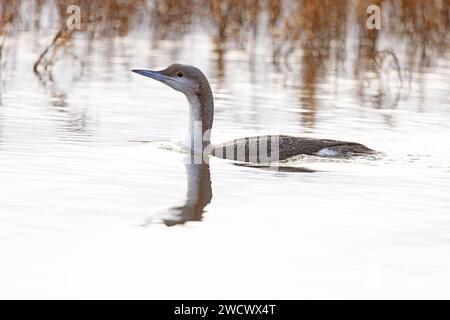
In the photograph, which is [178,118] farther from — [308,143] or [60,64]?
[60,64]

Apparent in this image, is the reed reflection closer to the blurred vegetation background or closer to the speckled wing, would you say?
the blurred vegetation background

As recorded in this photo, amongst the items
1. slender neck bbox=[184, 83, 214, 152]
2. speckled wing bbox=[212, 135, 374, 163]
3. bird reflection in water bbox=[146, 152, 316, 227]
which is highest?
slender neck bbox=[184, 83, 214, 152]

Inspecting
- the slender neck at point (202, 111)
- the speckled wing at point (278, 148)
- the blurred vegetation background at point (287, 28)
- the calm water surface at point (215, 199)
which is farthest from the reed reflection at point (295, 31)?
the speckled wing at point (278, 148)

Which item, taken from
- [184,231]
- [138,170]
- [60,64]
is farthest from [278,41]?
[184,231]

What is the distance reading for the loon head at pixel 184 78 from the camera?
8.74 meters

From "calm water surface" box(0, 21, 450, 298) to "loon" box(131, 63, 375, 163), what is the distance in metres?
0.13

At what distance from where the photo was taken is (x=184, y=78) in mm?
8797

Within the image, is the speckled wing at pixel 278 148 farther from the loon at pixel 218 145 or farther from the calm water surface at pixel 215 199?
the calm water surface at pixel 215 199

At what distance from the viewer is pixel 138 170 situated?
24.3 feet

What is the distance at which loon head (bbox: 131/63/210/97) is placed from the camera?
8.74 metres

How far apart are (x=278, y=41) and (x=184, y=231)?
11777 millimetres

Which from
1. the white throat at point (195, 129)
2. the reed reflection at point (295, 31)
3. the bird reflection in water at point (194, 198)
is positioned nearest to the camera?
the bird reflection in water at point (194, 198)

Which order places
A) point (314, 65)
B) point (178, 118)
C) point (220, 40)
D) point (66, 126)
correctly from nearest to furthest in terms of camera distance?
point (66, 126) → point (178, 118) → point (314, 65) → point (220, 40)

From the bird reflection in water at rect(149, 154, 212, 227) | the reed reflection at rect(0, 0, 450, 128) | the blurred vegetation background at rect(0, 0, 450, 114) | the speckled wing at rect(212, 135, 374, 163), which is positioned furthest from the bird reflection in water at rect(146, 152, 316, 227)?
the blurred vegetation background at rect(0, 0, 450, 114)
